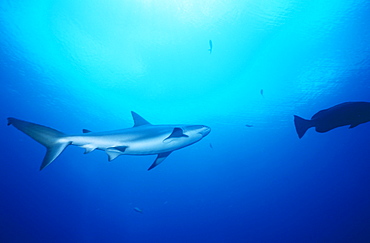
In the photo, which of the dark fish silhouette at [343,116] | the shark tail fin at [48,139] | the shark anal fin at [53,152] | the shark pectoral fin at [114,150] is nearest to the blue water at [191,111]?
the dark fish silhouette at [343,116]

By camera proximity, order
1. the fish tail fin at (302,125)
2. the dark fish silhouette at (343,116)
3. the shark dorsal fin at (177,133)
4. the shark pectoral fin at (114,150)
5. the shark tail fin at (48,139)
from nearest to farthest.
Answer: the dark fish silhouette at (343,116)
the shark tail fin at (48,139)
the fish tail fin at (302,125)
the shark pectoral fin at (114,150)
the shark dorsal fin at (177,133)

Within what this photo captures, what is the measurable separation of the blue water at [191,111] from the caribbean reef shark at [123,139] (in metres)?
10.4

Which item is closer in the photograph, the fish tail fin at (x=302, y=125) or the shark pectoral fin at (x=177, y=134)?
the fish tail fin at (x=302, y=125)

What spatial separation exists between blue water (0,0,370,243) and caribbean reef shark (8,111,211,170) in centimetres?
1043

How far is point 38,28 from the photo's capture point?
14.8 m

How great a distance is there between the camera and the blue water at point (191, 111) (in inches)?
549

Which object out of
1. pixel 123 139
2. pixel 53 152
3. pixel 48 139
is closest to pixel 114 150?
pixel 123 139

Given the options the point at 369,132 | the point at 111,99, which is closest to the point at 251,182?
the point at 369,132

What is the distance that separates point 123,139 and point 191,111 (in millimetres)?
21262

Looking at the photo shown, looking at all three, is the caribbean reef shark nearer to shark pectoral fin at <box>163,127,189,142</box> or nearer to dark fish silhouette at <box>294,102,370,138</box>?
shark pectoral fin at <box>163,127,189,142</box>

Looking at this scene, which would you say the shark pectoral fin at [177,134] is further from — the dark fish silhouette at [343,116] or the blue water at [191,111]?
the blue water at [191,111]

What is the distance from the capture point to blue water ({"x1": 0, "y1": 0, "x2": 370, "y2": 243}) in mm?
13953

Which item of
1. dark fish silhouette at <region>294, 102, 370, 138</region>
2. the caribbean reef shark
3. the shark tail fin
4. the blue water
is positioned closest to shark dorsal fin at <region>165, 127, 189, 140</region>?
the caribbean reef shark

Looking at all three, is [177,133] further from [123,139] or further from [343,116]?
[343,116]
